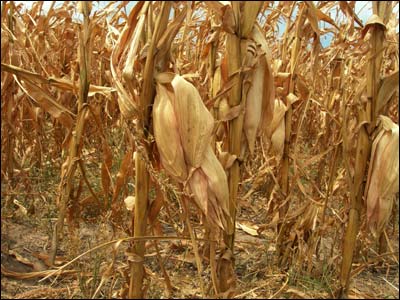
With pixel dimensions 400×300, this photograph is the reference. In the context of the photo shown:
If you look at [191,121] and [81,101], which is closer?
[191,121]

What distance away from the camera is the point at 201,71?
5.01 ft

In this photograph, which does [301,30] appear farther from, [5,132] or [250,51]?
[5,132]

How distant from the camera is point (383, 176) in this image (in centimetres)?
97

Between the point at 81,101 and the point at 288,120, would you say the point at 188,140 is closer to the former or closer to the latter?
the point at 81,101

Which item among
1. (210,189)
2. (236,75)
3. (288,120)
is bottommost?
(210,189)

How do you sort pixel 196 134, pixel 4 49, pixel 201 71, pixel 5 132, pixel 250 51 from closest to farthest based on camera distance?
pixel 196 134
pixel 250 51
pixel 4 49
pixel 5 132
pixel 201 71

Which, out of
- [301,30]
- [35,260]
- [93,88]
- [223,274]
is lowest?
[35,260]

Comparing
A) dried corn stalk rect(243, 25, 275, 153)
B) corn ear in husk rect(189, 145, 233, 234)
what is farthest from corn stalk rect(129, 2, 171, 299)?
dried corn stalk rect(243, 25, 275, 153)

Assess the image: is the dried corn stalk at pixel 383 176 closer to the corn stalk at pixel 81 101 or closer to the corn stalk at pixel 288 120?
the corn stalk at pixel 288 120

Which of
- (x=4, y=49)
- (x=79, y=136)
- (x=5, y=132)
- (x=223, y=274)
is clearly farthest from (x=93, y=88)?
(x=223, y=274)

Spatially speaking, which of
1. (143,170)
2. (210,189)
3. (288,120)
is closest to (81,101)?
(143,170)

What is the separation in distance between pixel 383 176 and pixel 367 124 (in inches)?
4.7

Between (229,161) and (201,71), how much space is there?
1.94 ft

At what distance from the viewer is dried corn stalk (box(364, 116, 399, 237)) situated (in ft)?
3.16
